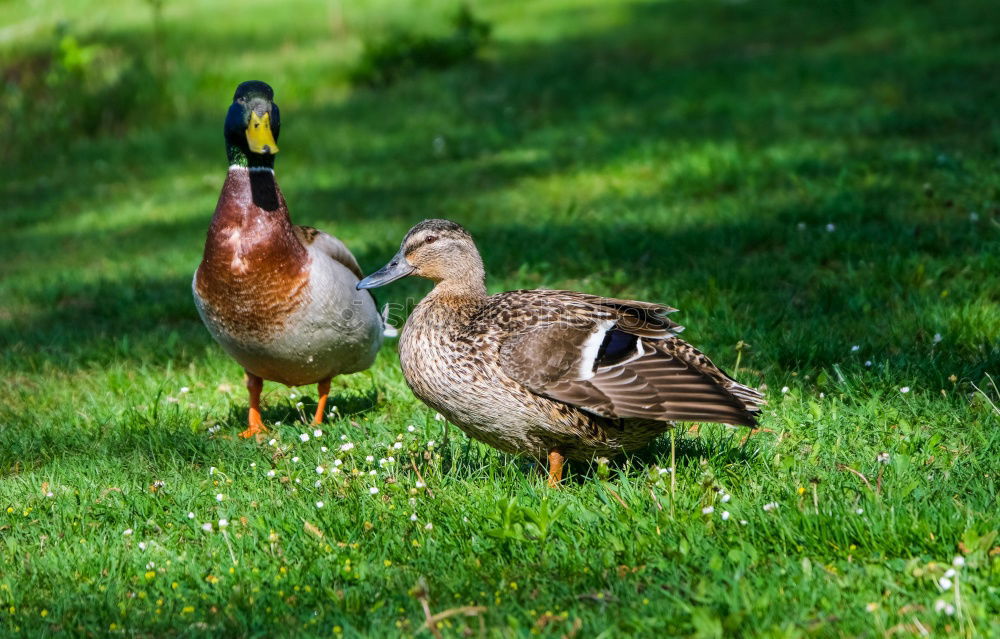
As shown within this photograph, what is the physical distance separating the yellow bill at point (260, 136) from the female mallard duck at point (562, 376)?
120cm

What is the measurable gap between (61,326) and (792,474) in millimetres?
4920

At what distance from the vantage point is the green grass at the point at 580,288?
3270mm

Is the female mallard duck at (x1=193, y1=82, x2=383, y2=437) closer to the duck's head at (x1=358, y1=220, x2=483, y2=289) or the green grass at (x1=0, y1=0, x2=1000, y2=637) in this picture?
the green grass at (x1=0, y1=0, x2=1000, y2=637)

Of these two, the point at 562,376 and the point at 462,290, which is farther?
the point at 462,290

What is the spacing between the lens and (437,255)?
4430mm

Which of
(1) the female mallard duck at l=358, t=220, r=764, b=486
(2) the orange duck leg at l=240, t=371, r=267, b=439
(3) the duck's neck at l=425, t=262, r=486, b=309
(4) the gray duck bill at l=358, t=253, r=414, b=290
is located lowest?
(2) the orange duck leg at l=240, t=371, r=267, b=439

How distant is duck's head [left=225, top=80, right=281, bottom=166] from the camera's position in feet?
16.2

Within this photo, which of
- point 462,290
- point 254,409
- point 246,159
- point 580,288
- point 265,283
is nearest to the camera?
point 462,290

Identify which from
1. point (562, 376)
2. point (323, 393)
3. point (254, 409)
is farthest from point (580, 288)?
point (562, 376)

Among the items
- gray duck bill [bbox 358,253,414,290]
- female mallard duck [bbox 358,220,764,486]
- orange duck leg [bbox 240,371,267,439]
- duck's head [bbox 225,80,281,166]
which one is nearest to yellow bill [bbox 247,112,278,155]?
duck's head [bbox 225,80,281,166]

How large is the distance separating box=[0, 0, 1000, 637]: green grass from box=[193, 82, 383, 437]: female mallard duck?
324mm

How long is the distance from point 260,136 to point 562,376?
1913 mm

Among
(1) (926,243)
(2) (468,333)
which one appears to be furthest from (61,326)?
(1) (926,243)

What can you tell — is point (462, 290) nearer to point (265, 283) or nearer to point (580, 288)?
point (265, 283)
